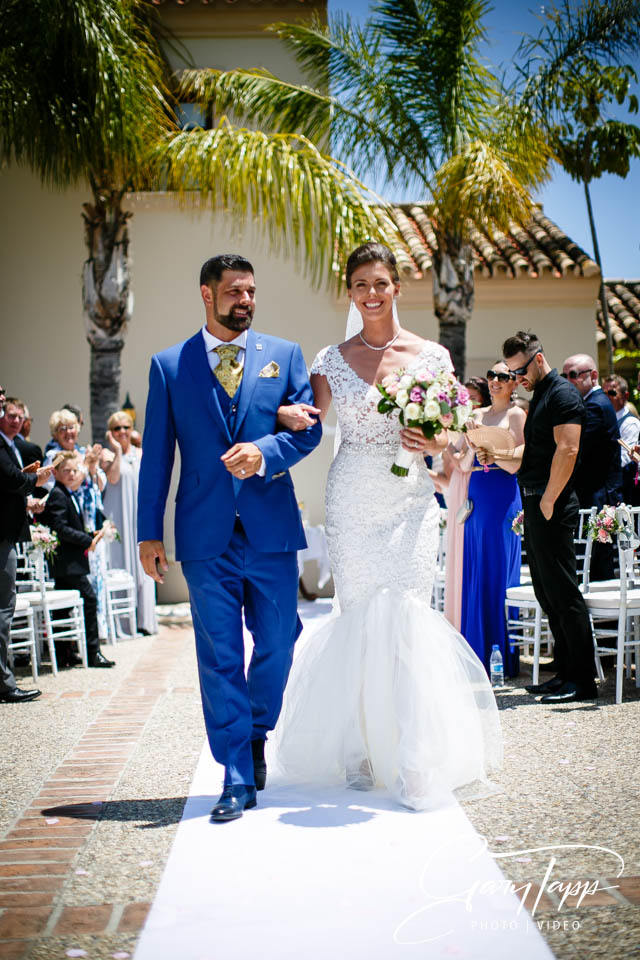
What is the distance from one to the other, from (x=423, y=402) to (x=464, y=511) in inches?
123

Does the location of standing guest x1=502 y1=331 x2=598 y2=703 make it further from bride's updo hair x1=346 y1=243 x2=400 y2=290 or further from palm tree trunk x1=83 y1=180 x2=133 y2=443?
palm tree trunk x1=83 y1=180 x2=133 y2=443

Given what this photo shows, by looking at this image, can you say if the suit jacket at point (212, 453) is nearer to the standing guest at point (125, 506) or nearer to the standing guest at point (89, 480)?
the standing guest at point (89, 480)

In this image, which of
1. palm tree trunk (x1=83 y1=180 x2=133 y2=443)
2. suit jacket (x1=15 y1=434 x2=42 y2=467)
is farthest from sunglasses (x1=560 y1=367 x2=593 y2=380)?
palm tree trunk (x1=83 y1=180 x2=133 y2=443)

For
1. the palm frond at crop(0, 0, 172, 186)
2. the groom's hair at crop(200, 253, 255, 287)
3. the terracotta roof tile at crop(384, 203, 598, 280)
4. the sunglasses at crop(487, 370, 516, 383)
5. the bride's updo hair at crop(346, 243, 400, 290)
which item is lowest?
the sunglasses at crop(487, 370, 516, 383)

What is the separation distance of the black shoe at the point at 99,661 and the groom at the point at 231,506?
4.70 m

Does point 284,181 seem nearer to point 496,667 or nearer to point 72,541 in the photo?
point 72,541

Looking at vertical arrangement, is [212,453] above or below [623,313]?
below

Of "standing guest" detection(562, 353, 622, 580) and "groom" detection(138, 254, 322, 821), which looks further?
"standing guest" detection(562, 353, 622, 580)

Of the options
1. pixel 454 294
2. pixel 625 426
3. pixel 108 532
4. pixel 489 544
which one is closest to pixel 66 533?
pixel 108 532

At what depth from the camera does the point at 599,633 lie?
680 centimetres

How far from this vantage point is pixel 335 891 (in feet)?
10.3

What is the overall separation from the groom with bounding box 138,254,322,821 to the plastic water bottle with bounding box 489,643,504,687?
2948mm

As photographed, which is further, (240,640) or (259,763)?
(259,763)

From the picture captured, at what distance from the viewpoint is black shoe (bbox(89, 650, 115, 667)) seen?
884 centimetres
